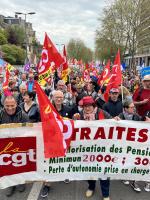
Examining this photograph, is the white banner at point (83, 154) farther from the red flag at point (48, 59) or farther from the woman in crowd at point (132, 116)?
the red flag at point (48, 59)

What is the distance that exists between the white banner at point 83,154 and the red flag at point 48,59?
293 centimetres

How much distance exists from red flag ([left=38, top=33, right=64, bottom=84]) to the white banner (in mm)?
2935

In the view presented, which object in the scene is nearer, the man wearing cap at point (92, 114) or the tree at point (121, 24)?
the man wearing cap at point (92, 114)

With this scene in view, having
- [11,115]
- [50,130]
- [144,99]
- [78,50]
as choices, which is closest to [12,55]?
[78,50]

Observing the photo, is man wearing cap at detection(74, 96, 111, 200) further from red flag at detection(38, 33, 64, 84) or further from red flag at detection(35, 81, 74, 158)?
red flag at detection(38, 33, 64, 84)

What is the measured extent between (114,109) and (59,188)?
178cm

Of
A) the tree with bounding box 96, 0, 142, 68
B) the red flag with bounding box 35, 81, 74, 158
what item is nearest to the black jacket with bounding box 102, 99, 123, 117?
the red flag with bounding box 35, 81, 74, 158

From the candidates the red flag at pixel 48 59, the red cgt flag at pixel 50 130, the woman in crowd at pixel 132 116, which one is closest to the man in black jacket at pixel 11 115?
the red cgt flag at pixel 50 130

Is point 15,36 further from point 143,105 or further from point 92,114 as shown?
point 92,114

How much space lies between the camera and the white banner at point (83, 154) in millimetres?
4414

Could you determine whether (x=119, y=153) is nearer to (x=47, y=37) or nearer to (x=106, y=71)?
(x=47, y=37)

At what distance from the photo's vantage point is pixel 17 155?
174 inches

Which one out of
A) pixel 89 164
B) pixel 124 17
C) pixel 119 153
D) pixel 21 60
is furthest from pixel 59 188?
pixel 21 60

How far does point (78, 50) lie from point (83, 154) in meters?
89.9
